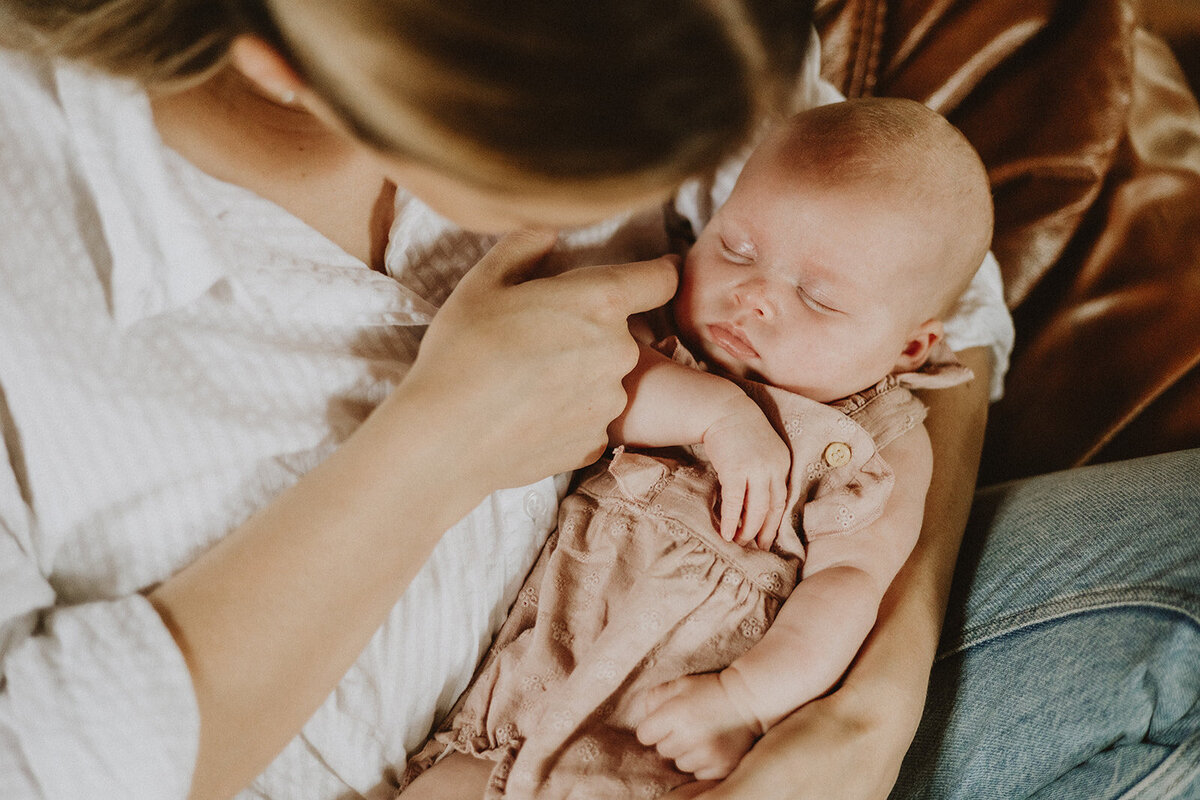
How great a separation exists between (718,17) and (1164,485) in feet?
2.69

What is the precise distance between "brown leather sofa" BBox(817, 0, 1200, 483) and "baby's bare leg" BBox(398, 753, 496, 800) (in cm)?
105

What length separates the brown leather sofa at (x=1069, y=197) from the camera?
128 cm

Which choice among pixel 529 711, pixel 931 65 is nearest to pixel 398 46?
pixel 529 711

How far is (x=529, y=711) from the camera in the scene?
0.82 meters

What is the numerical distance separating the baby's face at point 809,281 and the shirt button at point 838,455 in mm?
94

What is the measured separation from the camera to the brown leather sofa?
4.21 ft

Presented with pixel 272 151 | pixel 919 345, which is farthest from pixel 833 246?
pixel 272 151

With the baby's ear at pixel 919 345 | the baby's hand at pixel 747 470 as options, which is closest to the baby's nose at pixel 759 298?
the baby's hand at pixel 747 470

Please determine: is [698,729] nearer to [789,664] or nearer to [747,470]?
[789,664]

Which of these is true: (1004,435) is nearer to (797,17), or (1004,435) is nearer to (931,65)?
(931,65)

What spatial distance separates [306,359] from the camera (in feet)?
2.54

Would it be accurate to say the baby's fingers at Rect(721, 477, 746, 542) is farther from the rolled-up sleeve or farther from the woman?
the rolled-up sleeve

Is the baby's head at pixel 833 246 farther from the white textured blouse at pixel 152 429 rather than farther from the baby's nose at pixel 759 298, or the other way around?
the white textured blouse at pixel 152 429

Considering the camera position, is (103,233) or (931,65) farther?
(931,65)
